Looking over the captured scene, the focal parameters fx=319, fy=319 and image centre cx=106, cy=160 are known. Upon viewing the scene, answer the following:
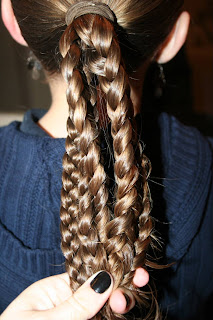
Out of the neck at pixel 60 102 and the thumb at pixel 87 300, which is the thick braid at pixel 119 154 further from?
the neck at pixel 60 102

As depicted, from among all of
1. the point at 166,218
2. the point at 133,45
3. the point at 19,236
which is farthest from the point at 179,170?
the point at 19,236

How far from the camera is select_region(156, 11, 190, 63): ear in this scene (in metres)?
0.80

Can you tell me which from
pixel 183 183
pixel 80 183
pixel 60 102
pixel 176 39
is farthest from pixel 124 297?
pixel 176 39

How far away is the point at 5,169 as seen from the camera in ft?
2.70

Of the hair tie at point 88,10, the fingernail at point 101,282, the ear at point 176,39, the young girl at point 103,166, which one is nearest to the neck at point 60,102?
the young girl at point 103,166

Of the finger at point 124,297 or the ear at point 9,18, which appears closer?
the finger at point 124,297

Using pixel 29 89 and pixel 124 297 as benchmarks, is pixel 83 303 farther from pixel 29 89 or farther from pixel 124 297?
pixel 29 89

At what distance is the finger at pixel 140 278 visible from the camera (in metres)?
Answer: 0.57

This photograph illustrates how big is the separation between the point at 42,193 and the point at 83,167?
0.27 m

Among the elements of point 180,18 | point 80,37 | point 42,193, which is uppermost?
point 180,18

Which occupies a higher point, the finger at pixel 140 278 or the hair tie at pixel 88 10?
the hair tie at pixel 88 10

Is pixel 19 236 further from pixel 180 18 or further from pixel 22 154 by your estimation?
pixel 180 18

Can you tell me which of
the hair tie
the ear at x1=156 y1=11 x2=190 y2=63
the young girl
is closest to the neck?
the young girl

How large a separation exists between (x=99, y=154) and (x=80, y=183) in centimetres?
6
